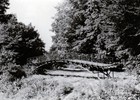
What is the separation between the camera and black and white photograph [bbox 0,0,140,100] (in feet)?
86.2

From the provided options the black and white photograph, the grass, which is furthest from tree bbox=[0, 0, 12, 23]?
the grass

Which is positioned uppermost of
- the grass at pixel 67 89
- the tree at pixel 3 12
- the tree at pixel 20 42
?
the tree at pixel 3 12

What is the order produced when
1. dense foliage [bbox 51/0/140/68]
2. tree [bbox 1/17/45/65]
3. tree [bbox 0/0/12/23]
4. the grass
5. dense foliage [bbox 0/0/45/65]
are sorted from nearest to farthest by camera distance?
the grass → dense foliage [bbox 51/0/140/68] → dense foliage [bbox 0/0/45/65] → tree [bbox 1/17/45/65] → tree [bbox 0/0/12/23]

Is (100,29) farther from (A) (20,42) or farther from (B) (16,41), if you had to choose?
(B) (16,41)

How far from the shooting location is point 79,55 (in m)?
40.4

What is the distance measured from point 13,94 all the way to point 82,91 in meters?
9.14

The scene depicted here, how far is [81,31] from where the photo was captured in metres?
48.4

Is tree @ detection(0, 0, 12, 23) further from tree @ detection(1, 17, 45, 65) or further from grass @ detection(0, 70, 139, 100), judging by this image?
grass @ detection(0, 70, 139, 100)

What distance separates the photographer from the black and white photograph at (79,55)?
26.3m

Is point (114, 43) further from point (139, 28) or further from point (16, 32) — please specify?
point (16, 32)

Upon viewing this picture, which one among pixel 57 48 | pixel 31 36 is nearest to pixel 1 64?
pixel 31 36

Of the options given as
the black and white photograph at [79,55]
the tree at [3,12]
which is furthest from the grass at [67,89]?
the tree at [3,12]

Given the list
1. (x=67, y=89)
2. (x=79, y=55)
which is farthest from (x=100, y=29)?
(x=67, y=89)

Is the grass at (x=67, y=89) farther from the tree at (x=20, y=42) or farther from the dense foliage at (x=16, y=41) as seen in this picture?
the tree at (x=20, y=42)
